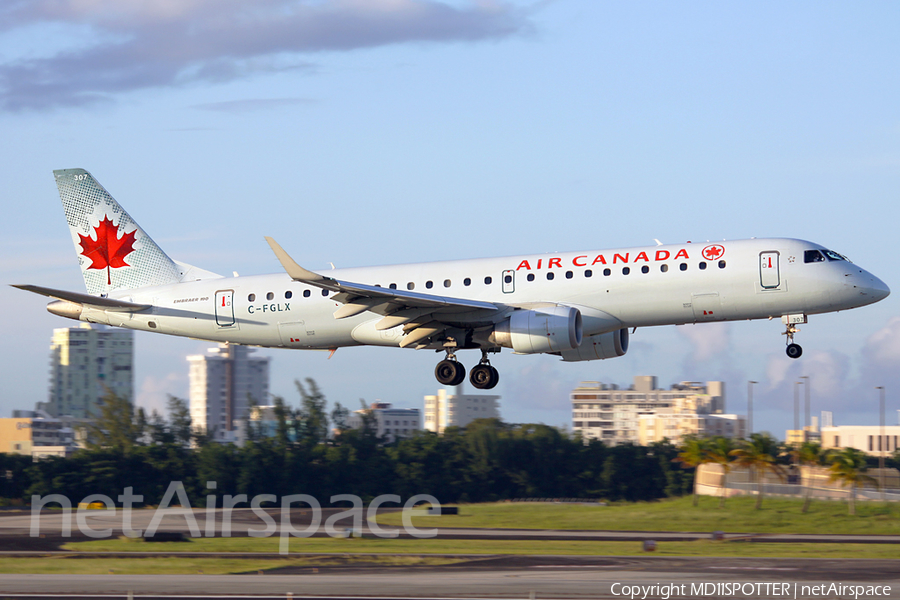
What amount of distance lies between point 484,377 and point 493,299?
363cm

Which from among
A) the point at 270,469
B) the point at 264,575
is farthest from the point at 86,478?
the point at 264,575

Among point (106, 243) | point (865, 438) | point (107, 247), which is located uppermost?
point (106, 243)

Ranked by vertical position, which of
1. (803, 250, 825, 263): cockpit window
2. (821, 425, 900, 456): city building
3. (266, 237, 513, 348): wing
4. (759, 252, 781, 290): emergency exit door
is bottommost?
(821, 425, 900, 456): city building

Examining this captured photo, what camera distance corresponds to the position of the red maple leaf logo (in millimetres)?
47062

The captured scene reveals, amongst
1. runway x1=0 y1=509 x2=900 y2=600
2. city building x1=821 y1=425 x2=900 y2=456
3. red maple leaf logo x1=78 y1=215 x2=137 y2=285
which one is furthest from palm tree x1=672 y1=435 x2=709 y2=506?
city building x1=821 y1=425 x2=900 y2=456

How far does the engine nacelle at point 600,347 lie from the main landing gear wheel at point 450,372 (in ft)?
13.4

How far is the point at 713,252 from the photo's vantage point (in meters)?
37.8

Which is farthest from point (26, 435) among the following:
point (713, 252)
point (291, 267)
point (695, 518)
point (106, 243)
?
point (713, 252)

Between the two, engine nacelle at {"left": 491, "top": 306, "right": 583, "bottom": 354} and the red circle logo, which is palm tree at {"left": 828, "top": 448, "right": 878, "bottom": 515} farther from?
engine nacelle at {"left": 491, "top": 306, "right": 583, "bottom": 354}

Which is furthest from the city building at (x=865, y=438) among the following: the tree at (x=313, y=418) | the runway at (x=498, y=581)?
the runway at (x=498, y=581)

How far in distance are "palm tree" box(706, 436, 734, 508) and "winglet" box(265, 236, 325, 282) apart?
53217 millimetres

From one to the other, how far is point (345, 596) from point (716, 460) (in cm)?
5513

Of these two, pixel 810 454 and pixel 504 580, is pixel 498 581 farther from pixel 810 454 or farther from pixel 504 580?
pixel 810 454

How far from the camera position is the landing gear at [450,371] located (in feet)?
137
